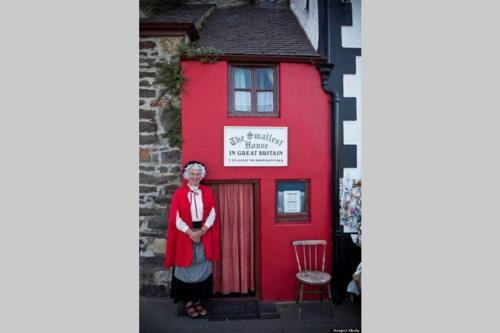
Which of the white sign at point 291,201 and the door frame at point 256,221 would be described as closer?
the door frame at point 256,221

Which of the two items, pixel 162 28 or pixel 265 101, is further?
pixel 265 101

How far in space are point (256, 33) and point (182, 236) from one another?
3528 mm

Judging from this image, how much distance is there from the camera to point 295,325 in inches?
198

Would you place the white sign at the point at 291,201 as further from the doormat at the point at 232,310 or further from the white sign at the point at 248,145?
the doormat at the point at 232,310

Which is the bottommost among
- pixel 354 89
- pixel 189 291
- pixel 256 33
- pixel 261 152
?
pixel 189 291

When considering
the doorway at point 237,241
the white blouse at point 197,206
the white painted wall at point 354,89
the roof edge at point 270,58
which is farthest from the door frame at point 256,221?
the roof edge at point 270,58

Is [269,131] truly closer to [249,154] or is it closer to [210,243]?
[249,154]

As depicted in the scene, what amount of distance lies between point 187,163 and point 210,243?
117 centimetres

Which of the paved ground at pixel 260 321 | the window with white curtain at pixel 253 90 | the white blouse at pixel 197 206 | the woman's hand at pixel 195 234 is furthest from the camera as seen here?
the window with white curtain at pixel 253 90

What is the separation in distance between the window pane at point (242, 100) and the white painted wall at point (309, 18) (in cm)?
132

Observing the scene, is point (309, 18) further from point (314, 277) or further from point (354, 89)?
point (314, 277)

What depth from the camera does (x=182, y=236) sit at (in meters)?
5.14

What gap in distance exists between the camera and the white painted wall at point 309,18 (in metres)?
5.84

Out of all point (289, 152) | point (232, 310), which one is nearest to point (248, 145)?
point (289, 152)
